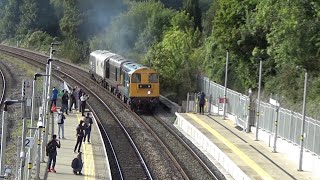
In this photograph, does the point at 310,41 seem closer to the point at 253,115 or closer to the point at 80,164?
the point at 253,115

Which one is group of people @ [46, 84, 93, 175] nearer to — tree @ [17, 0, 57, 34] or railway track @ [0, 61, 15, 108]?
railway track @ [0, 61, 15, 108]

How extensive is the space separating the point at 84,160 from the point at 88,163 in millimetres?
487

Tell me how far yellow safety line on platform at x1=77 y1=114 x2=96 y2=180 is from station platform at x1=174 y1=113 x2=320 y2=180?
497 cm

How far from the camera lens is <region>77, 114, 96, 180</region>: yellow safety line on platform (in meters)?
21.7

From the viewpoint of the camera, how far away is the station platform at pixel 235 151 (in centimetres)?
2198

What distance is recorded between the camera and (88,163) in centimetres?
2359

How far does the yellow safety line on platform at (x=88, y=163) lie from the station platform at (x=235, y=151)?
4974 millimetres

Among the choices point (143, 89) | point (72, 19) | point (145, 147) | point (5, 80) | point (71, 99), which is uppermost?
point (72, 19)

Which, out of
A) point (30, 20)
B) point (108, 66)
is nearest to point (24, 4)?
point (30, 20)

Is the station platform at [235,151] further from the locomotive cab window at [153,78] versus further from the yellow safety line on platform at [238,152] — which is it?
the locomotive cab window at [153,78]

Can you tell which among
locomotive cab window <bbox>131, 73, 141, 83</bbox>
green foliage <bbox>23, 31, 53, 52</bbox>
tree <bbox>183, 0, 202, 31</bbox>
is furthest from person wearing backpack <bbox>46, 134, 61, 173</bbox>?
green foliage <bbox>23, 31, 53, 52</bbox>

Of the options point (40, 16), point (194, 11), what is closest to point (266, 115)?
point (194, 11)

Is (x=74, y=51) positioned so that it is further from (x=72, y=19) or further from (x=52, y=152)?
(x=52, y=152)

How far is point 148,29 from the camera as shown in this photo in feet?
217
